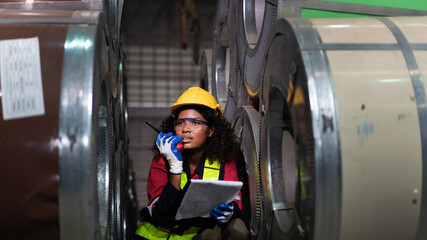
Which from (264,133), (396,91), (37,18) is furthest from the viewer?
(264,133)

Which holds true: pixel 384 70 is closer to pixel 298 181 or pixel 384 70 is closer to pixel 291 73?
pixel 291 73

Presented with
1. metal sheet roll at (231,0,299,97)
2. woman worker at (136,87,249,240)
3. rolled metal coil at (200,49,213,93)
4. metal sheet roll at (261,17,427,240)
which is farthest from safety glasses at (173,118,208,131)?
rolled metal coil at (200,49,213,93)

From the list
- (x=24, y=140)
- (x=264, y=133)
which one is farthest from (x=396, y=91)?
(x=24, y=140)

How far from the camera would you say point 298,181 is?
1.64 m

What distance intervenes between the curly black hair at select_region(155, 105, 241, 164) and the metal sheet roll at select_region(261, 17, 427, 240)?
825 millimetres

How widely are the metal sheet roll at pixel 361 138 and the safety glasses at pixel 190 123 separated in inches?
33.0

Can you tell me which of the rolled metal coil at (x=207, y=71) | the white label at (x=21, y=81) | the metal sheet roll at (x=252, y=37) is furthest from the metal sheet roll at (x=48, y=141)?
the rolled metal coil at (x=207, y=71)

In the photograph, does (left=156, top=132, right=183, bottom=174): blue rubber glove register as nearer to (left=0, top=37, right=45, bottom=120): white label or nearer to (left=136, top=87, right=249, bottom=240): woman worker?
(left=136, top=87, right=249, bottom=240): woman worker

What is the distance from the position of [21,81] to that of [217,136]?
3.96 feet

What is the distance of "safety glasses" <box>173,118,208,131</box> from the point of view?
2.35m

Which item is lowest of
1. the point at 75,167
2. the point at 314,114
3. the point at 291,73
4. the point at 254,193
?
the point at 254,193

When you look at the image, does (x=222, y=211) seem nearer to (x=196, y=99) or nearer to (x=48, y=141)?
(x=196, y=99)

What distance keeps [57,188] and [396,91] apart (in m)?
1.12

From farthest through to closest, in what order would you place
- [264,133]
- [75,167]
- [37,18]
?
1. [264,133]
2. [37,18]
3. [75,167]
